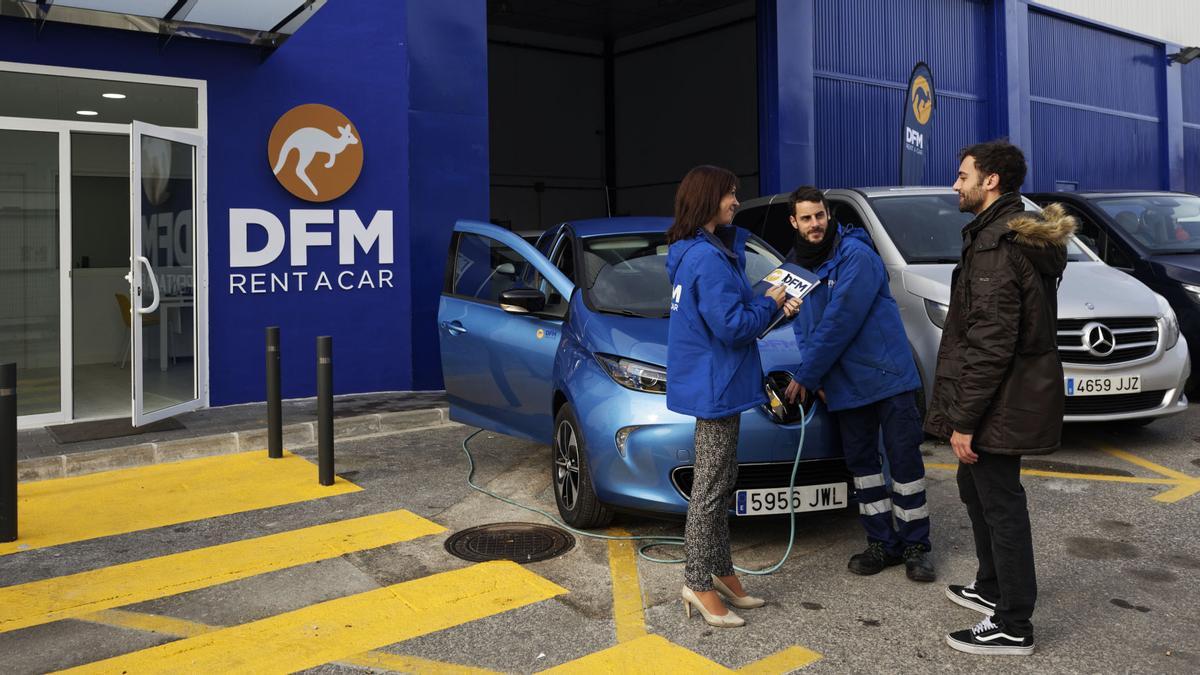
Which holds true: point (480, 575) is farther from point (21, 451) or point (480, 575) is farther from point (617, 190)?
point (617, 190)

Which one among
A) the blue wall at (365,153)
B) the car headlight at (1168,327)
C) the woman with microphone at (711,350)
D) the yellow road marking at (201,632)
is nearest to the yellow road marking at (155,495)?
the yellow road marking at (201,632)

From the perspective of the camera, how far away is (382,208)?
31.3 feet

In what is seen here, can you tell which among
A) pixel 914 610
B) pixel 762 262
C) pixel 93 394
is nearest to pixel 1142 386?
pixel 762 262

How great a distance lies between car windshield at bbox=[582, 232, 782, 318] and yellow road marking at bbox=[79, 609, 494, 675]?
227 centimetres

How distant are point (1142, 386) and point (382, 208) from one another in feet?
21.9

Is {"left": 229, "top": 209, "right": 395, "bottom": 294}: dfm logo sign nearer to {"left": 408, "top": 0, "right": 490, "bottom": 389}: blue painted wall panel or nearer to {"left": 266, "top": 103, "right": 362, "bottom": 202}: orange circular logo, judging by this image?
{"left": 266, "top": 103, "right": 362, "bottom": 202}: orange circular logo

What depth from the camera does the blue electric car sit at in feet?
Answer: 14.8

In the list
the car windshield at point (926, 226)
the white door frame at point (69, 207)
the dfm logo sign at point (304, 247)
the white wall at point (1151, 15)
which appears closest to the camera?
the car windshield at point (926, 226)

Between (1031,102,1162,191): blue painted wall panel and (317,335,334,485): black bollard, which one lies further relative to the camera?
(1031,102,1162,191): blue painted wall panel

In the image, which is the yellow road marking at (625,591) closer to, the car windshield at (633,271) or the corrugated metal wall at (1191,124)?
the car windshield at (633,271)

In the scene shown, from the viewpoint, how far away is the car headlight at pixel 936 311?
657 cm

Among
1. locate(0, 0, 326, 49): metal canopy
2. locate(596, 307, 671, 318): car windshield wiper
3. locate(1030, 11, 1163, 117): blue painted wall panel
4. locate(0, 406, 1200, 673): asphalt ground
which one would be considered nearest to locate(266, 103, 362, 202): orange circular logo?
locate(0, 0, 326, 49): metal canopy

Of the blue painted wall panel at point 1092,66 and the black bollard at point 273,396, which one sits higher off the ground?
the blue painted wall panel at point 1092,66

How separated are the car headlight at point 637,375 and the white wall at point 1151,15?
59.9ft
